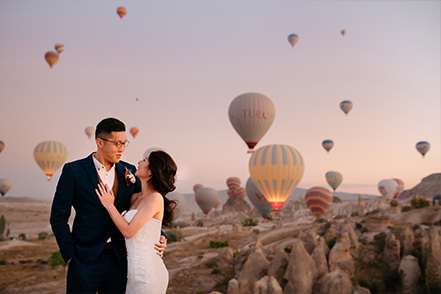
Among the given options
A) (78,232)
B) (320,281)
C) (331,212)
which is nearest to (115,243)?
(78,232)

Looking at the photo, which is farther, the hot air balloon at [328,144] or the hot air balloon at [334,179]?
the hot air balloon at [334,179]

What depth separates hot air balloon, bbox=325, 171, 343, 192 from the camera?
3300 inches

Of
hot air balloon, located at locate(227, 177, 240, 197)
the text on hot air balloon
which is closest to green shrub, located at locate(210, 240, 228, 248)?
the text on hot air balloon

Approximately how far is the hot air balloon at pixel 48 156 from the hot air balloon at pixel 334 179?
59315 mm

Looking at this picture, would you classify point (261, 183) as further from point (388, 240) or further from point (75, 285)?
point (75, 285)

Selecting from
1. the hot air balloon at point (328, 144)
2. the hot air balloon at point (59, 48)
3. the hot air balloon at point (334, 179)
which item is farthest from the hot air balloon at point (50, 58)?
the hot air balloon at point (334, 179)

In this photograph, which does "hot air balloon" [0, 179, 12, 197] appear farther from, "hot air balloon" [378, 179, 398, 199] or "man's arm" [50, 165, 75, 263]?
"hot air balloon" [378, 179, 398, 199]

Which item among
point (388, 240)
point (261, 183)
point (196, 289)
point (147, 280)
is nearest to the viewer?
point (147, 280)

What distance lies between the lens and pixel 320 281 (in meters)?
17.4

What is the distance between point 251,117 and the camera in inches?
1565

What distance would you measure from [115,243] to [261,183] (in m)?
34.4

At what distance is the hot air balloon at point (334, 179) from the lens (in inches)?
3300

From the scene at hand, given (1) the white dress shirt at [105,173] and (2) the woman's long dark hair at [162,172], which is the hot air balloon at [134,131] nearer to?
(1) the white dress shirt at [105,173]

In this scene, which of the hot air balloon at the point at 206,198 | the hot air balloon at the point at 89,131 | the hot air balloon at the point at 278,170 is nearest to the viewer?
the hot air balloon at the point at 278,170
